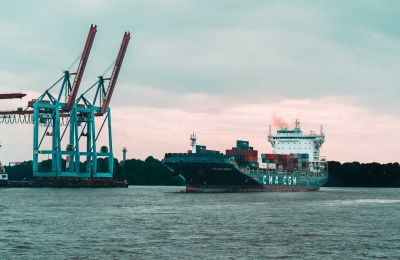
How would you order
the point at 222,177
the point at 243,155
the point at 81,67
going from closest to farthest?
the point at 222,177, the point at 243,155, the point at 81,67

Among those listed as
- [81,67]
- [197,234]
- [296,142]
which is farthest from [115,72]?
[197,234]

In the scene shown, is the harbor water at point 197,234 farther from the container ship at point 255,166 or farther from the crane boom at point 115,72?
the crane boom at point 115,72

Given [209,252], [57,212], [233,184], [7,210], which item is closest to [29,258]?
[209,252]

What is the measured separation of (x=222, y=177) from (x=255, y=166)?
8.52 meters

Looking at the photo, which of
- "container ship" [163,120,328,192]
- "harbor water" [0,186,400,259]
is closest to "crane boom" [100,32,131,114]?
"container ship" [163,120,328,192]

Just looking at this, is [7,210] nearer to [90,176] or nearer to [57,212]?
[57,212]

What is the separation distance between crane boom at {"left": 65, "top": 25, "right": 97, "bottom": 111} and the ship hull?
45.1 metres

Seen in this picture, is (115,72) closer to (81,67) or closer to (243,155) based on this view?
(81,67)

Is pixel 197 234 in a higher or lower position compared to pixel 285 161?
lower

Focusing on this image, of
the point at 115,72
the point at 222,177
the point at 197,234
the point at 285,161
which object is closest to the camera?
the point at 197,234

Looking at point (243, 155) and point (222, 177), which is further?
point (243, 155)

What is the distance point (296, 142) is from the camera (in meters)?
133

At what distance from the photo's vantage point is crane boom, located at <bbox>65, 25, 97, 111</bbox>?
137 metres

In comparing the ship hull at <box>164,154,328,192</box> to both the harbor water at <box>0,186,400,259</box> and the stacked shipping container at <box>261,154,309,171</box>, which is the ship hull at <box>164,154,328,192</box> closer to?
the stacked shipping container at <box>261,154,309,171</box>
